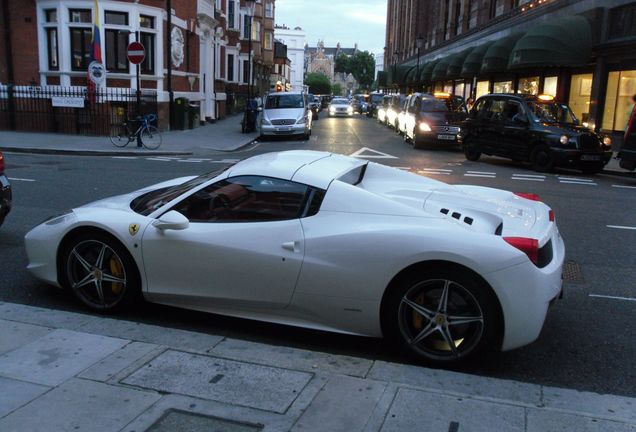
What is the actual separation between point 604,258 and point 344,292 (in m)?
4.15

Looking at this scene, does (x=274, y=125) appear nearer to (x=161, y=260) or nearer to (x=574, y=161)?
(x=574, y=161)

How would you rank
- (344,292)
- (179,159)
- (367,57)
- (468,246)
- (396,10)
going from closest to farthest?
(468,246) < (344,292) < (179,159) < (396,10) < (367,57)

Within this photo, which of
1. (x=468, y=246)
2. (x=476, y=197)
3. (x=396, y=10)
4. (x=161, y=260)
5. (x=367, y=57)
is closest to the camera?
(x=468, y=246)

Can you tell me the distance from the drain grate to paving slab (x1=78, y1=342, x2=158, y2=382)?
4.13 m

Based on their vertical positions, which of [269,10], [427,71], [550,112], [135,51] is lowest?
[550,112]

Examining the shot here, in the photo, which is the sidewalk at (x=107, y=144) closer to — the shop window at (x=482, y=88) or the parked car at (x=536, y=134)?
the parked car at (x=536, y=134)

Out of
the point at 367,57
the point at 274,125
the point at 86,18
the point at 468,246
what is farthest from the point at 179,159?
the point at 367,57

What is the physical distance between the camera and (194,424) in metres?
2.97

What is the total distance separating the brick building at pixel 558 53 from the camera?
2023cm

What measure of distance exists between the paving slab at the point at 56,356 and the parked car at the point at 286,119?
65.9ft

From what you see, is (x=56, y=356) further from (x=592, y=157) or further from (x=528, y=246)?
(x=592, y=157)

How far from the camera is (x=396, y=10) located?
3125 inches

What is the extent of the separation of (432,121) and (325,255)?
1826 cm

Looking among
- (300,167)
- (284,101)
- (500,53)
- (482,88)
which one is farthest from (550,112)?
(482,88)
